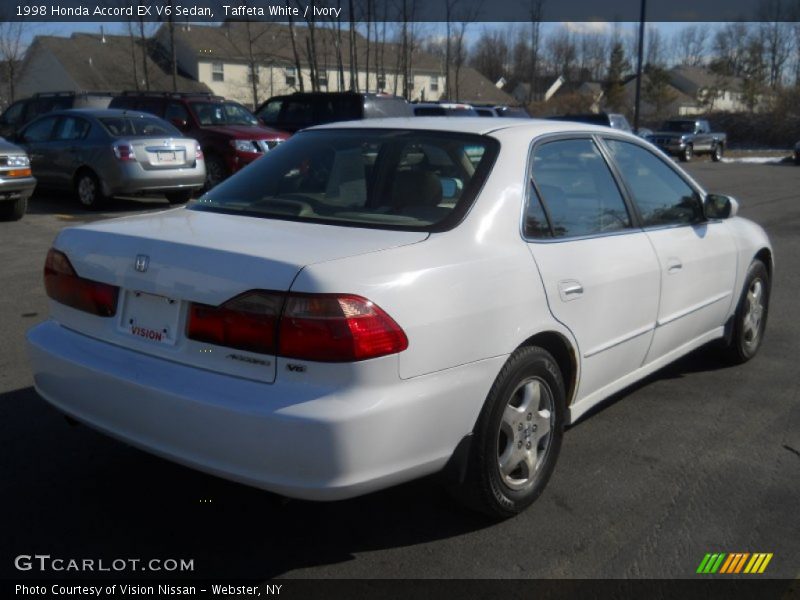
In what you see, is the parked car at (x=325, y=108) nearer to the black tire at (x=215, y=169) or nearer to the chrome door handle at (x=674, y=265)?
the black tire at (x=215, y=169)

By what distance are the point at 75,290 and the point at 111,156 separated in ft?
32.9

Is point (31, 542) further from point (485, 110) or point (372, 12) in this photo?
point (372, 12)

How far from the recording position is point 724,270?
16.9 feet

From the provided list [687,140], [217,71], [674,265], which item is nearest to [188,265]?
[674,265]

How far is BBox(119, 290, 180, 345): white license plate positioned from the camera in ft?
10.3

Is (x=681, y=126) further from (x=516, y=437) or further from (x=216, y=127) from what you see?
(x=516, y=437)

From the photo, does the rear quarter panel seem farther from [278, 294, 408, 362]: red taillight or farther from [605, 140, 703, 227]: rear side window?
[605, 140, 703, 227]: rear side window

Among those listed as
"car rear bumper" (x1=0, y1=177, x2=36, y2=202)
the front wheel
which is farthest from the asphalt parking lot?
Result: the front wheel

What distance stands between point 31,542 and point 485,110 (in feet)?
73.1

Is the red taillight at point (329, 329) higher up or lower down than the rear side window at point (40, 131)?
lower down

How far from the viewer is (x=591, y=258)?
393 centimetres

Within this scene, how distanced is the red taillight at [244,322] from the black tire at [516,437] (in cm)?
89

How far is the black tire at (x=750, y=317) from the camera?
5.57m

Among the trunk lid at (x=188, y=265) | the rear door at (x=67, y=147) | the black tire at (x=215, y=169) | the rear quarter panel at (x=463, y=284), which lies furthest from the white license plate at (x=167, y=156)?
the rear quarter panel at (x=463, y=284)
